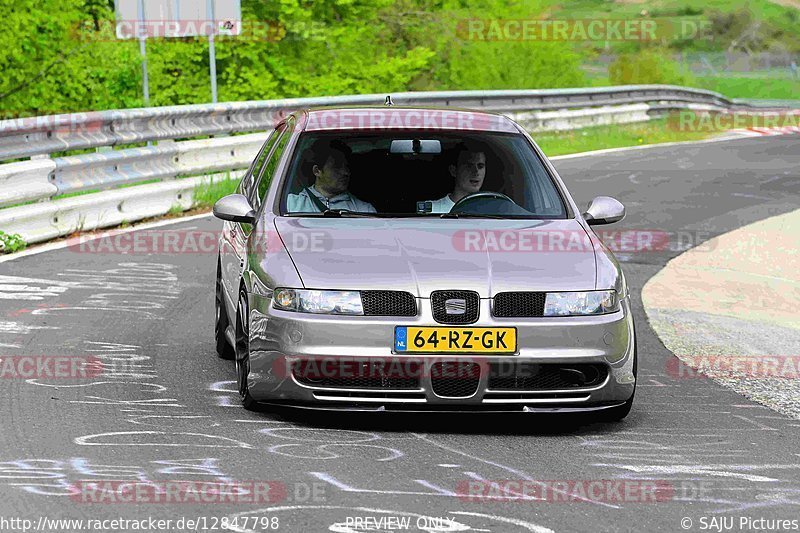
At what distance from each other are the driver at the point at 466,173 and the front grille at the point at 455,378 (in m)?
1.64

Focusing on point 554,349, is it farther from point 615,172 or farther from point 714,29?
point 714,29

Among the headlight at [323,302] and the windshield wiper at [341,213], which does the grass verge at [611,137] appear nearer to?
the windshield wiper at [341,213]

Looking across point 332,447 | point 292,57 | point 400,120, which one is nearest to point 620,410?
point 332,447

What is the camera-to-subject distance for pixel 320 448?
6.36 m

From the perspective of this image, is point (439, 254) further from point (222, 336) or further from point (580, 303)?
point (222, 336)

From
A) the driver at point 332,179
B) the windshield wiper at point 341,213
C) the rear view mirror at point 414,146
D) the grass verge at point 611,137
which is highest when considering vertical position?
the rear view mirror at point 414,146

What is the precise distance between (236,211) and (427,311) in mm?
1460

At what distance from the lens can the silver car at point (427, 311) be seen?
21.5 ft

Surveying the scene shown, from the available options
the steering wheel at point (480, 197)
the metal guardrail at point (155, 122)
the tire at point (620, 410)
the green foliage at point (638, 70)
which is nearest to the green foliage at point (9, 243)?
the metal guardrail at point (155, 122)

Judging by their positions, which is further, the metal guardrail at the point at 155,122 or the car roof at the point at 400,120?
the metal guardrail at the point at 155,122

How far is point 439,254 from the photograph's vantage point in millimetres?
6898

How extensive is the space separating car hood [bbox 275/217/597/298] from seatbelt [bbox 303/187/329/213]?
21 centimetres

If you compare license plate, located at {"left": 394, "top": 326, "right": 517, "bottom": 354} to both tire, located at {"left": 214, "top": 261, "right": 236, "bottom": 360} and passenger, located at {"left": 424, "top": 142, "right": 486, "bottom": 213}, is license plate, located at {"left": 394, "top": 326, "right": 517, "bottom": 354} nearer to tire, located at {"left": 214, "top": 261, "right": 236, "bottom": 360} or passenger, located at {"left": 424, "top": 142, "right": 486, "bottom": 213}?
passenger, located at {"left": 424, "top": 142, "right": 486, "bottom": 213}

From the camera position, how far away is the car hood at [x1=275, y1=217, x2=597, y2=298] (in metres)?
6.64
